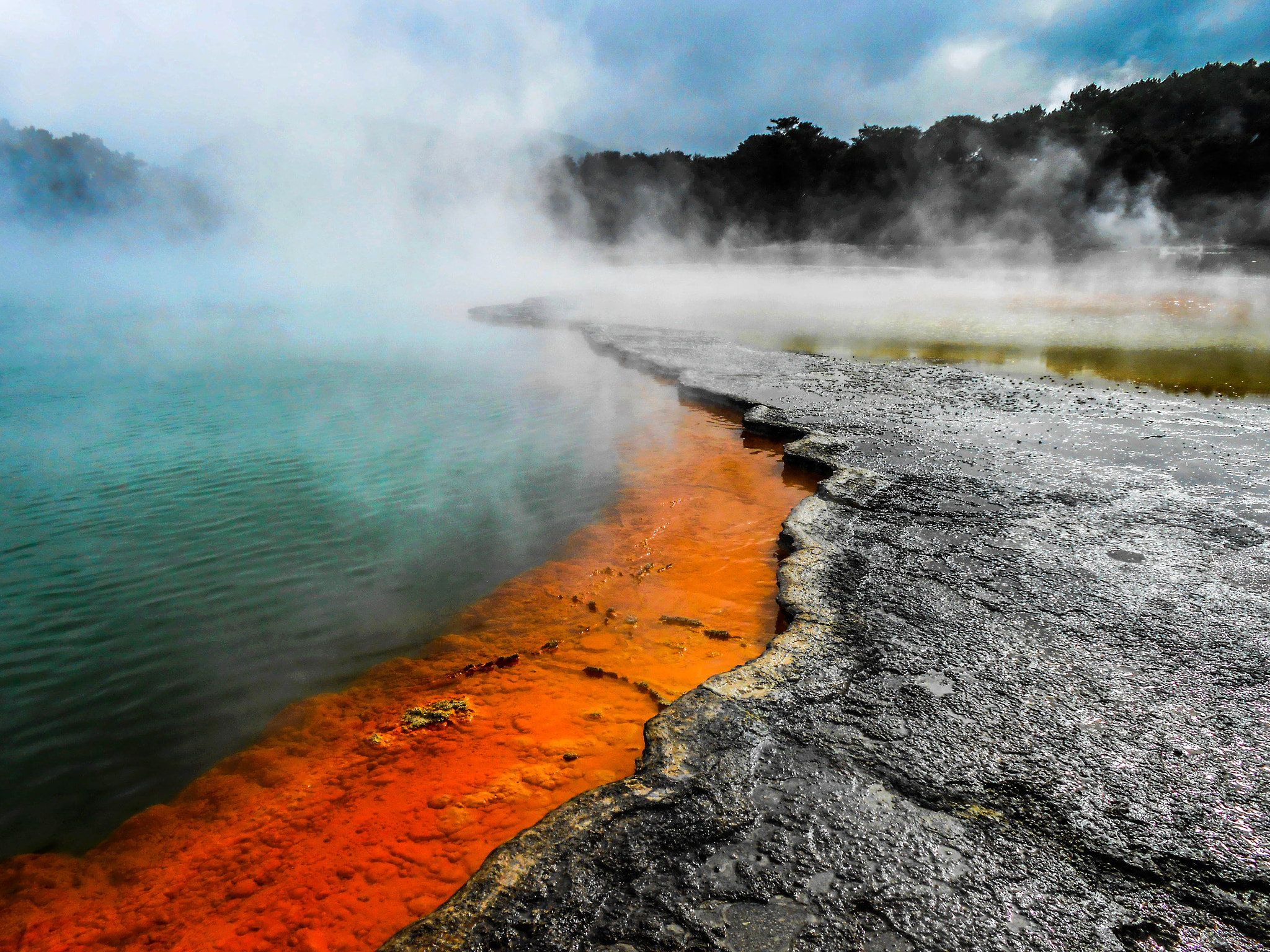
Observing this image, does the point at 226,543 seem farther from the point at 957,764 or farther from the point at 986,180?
the point at 986,180

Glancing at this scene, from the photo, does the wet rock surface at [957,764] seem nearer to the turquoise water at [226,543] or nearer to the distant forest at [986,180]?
the turquoise water at [226,543]

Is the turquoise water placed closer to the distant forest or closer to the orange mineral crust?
the orange mineral crust

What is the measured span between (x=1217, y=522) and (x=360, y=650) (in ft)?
16.5

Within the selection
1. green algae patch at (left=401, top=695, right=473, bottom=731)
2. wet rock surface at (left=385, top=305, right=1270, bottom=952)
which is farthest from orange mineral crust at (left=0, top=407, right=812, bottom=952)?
wet rock surface at (left=385, top=305, right=1270, bottom=952)

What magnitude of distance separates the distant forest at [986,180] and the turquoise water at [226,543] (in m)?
32.8

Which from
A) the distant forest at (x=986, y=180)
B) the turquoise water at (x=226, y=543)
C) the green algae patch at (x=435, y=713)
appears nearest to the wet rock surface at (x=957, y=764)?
the green algae patch at (x=435, y=713)

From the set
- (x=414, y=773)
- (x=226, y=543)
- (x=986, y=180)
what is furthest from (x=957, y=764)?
(x=986, y=180)

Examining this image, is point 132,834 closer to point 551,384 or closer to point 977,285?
point 551,384

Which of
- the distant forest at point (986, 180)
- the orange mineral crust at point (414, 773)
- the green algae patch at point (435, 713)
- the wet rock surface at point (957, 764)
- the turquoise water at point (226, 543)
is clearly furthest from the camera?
the distant forest at point (986, 180)

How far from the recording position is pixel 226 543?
4477mm

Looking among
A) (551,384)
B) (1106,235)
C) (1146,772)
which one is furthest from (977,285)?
(1146,772)

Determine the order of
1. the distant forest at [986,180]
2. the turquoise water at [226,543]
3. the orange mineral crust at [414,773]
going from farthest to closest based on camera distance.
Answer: the distant forest at [986,180]
the turquoise water at [226,543]
the orange mineral crust at [414,773]

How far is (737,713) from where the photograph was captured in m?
2.25

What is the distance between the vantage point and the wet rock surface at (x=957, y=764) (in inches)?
61.0
